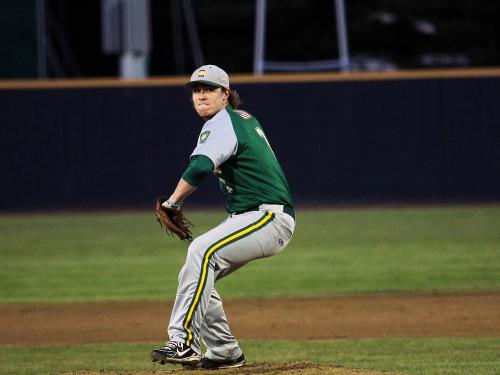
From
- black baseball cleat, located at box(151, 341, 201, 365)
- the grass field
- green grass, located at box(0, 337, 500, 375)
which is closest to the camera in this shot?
black baseball cleat, located at box(151, 341, 201, 365)

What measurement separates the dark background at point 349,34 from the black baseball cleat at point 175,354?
2372cm

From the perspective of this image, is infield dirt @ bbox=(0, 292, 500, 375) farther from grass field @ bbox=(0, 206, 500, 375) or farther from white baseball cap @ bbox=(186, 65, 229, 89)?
white baseball cap @ bbox=(186, 65, 229, 89)

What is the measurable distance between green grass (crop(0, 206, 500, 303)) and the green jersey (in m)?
5.00

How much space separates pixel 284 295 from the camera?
10.7 metres

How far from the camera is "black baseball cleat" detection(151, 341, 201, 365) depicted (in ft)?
18.0

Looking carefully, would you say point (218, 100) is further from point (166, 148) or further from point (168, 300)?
point (166, 148)

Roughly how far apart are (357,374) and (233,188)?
1.25 metres

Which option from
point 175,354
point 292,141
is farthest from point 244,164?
point 292,141

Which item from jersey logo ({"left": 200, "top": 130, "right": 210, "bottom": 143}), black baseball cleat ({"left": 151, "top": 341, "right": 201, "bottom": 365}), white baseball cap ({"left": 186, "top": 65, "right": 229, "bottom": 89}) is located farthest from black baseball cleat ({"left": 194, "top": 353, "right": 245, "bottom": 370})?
white baseball cap ({"left": 186, "top": 65, "right": 229, "bottom": 89})

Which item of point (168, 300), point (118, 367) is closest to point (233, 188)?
point (118, 367)

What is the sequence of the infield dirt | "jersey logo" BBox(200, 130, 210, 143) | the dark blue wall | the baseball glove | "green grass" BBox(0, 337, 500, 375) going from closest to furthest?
1. "jersey logo" BBox(200, 130, 210, 143)
2. the baseball glove
3. "green grass" BBox(0, 337, 500, 375)
4. the infield dirt
5. the dark blue wall

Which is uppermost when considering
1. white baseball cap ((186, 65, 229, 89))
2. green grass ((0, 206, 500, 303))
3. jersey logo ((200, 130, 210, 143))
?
white baseball cap ((186, 65, 229, 89))

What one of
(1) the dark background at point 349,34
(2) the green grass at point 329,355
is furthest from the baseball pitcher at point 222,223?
(1) the dark background at point 349,34

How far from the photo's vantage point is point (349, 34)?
3081 cm
